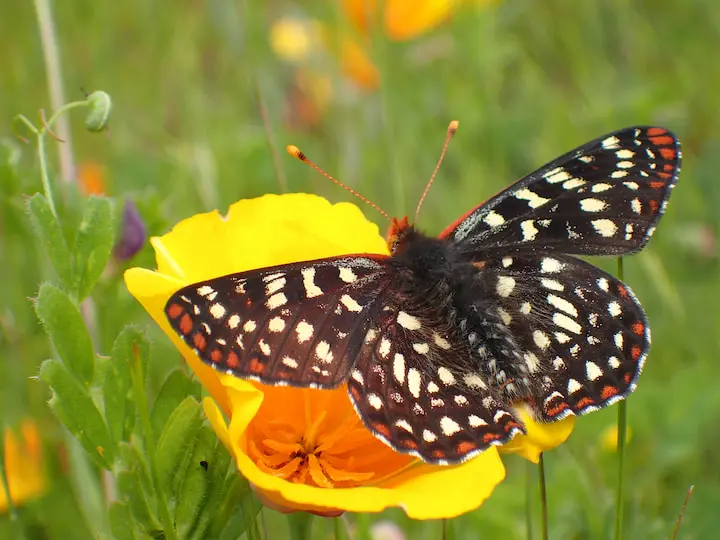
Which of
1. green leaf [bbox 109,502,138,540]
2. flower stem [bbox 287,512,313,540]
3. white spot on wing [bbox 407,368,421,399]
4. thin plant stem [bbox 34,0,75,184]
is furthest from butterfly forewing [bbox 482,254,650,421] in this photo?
thin plant stem [bbox 34,0,75,184]

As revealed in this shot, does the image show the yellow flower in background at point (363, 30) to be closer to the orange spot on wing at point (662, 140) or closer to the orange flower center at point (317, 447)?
the orange spot on wing at point (662, 140)

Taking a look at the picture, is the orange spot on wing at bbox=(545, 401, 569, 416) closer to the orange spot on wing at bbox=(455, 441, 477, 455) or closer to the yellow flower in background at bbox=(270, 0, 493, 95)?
the orange spot on wing at bbox=(455, 441, 477, 455)

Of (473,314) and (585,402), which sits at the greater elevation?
(473,314)

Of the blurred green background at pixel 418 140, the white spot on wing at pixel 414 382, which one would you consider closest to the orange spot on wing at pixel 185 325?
the white spot on wing at pixel 414 382

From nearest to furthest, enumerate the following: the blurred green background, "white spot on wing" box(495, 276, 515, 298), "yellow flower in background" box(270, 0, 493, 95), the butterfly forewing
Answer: the butterfly forewing → "white spot on wing" box(495, 276, 515, 298) → the blurred green background → "yellow flower in background" box(270, 0, 493, 95)

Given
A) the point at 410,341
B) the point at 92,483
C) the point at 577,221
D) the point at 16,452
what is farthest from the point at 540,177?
the point at 16,452

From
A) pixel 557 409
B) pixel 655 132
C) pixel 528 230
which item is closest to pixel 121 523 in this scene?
pixel 557 409

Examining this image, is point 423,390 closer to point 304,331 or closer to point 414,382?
point 414,382
